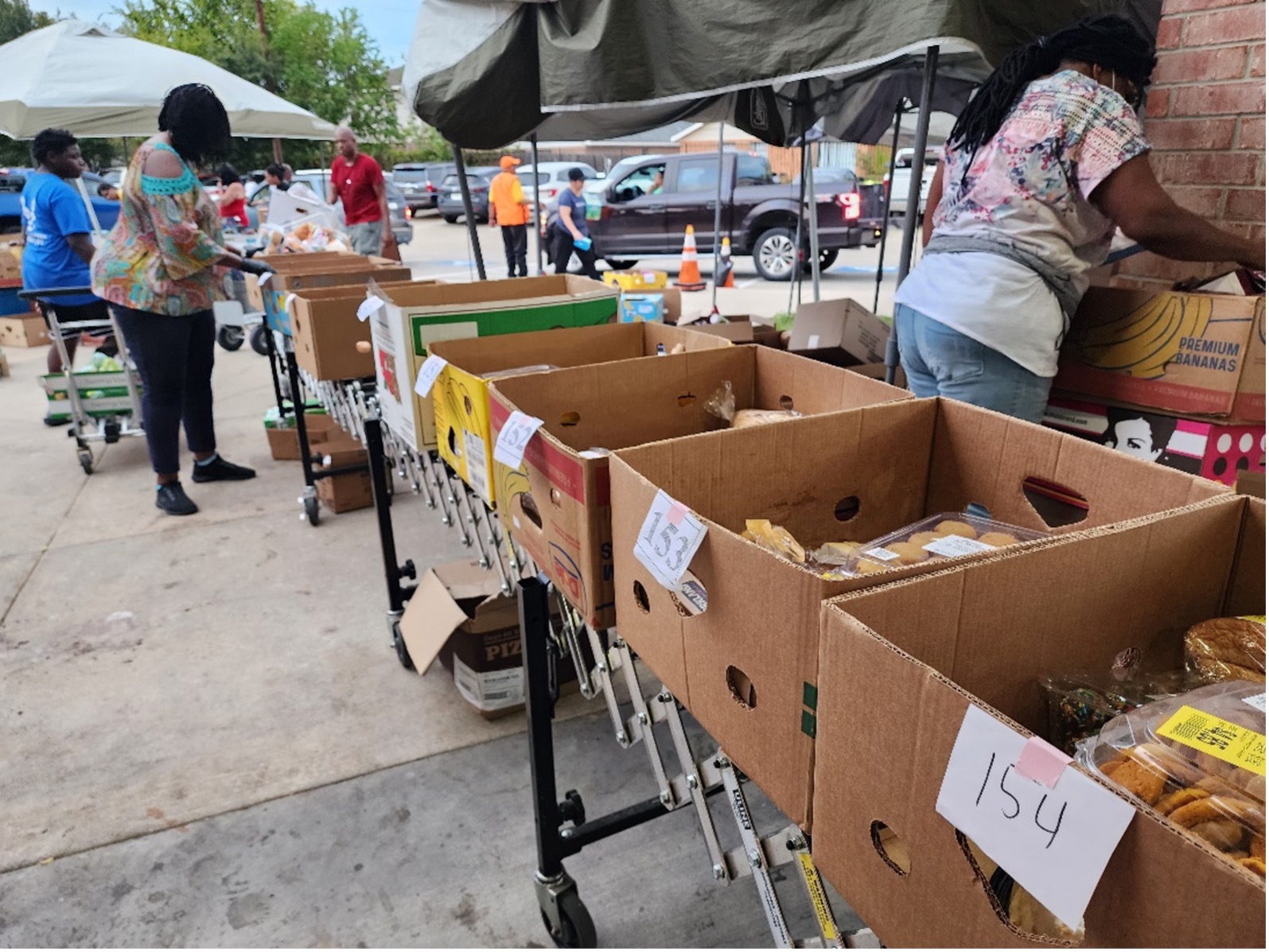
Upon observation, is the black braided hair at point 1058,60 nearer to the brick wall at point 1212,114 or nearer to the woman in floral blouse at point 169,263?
the brick wall at point 1212,114

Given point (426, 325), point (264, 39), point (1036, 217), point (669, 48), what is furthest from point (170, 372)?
point (264, 39)

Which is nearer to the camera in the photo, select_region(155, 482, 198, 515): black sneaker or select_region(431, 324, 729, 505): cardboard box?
select_region(431, 324, 729, 505): cardboard box

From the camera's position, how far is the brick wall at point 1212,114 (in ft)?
7.31

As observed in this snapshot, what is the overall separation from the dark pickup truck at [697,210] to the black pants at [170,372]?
304 inches

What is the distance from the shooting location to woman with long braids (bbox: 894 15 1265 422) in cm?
186

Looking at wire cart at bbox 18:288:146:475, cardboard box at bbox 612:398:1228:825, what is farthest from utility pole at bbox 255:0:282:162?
cardboard box at bbox 612:398:1228:825

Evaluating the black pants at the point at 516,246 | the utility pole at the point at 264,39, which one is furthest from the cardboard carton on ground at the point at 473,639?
the utility pole at the point at 264,39

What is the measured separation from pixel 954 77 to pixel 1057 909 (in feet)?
13.7

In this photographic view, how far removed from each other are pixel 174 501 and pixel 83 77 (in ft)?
14.7

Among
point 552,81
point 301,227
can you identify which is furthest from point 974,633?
point 301,227

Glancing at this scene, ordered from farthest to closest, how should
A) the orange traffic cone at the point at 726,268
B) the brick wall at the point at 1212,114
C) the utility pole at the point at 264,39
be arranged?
the utility pole at the point at 264,39
the orange traffic cone at the point at 726,268
the brick wall at the point at 1212,114

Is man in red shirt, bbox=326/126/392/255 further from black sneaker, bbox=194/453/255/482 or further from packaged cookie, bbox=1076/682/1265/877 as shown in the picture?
packaged cookie, bbox=1076/682/1265/877

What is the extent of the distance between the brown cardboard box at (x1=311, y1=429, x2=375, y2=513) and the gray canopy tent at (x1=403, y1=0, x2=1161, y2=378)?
159cm

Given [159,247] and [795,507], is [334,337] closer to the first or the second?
[159,247]
